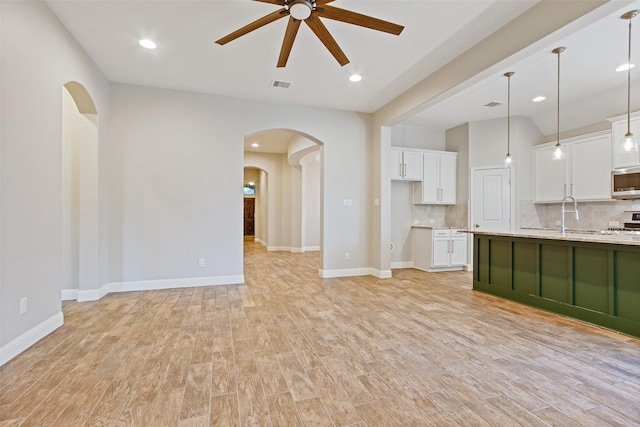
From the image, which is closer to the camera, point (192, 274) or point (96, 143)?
point (96, 143)

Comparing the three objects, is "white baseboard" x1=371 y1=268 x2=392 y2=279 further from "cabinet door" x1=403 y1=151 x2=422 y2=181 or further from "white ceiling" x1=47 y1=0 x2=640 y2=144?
"white ceiling" x1=47 y1=0 x2=640 y2=144

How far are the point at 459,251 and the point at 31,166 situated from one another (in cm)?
643

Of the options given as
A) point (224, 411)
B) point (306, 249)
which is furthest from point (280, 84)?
point (306, 249)

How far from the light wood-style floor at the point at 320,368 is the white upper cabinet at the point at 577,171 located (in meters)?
3.02

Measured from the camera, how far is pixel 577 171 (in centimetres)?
540

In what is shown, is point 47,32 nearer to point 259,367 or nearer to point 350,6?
point 350,6

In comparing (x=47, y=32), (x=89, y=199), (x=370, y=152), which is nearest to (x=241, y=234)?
(x=89, y=199)

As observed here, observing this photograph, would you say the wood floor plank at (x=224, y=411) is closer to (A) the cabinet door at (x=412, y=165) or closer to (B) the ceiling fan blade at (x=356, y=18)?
(B) the ceiling fan blade at (x=356, y=18)

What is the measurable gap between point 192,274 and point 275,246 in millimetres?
4768

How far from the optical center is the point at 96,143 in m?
4.02

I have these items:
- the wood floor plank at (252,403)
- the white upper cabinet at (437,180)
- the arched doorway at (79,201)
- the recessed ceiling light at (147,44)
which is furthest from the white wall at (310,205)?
the wood floor plank at (252,403)

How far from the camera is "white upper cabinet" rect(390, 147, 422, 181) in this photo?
609 centimetres

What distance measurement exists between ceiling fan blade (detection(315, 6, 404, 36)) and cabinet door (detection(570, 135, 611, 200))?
15.7 feet

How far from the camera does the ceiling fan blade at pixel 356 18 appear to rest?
7.65 ft
